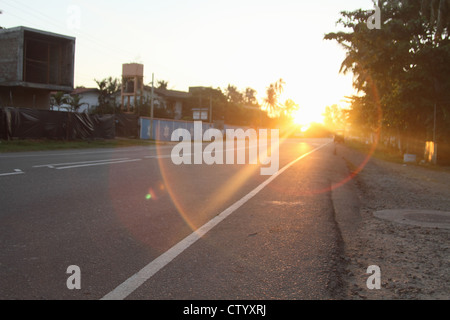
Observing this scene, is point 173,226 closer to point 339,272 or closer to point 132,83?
point 339,272

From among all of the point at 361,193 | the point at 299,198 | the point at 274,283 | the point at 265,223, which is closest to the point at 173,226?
the point at 265,223

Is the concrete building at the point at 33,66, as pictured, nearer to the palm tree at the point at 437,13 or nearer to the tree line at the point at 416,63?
the tree line at the point at 416,63

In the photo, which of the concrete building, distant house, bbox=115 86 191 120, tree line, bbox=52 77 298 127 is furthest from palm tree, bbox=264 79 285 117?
the concrete building

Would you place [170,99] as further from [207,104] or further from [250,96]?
[250,96]

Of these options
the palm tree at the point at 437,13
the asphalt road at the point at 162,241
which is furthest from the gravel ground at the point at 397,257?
the palm tree at the point at 437,13

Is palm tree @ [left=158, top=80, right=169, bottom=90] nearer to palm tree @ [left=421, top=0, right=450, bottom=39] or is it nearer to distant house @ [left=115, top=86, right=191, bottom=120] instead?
distant house @ [left=115, top=86, right=191, bottom=120]

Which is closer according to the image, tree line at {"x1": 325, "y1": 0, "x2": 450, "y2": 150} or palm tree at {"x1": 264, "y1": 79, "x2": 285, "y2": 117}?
tree line at {"x1": 325, "y1": 0, "x2": 450, "y2": 150}

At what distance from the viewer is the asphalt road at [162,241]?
11.1 ft

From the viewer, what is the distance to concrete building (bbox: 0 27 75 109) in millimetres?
28703

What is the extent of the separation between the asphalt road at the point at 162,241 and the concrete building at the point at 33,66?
23.2 metres

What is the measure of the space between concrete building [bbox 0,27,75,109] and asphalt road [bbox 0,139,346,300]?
76.2 ft

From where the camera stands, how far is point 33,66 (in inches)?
1276

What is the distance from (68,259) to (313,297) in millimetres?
2422

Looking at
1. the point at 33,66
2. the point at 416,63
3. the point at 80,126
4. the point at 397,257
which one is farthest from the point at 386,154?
the point at 33,66
